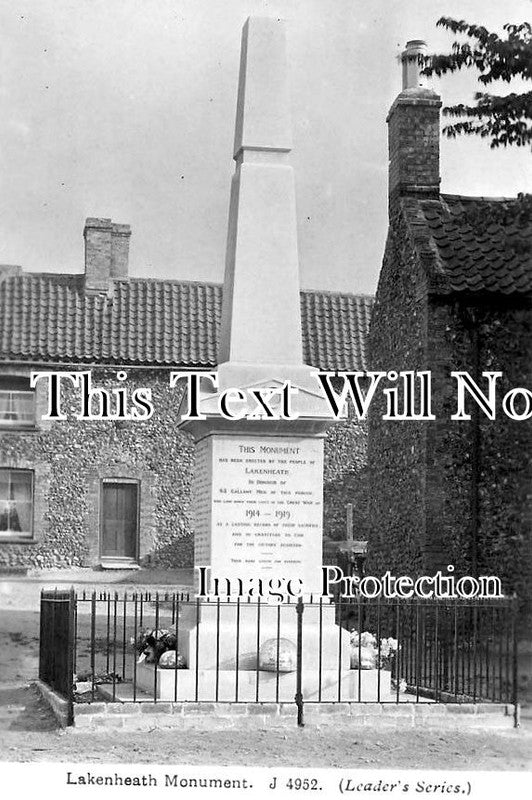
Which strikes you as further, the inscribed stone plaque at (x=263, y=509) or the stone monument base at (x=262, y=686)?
the inscribed stone plaque at (x=263, y=509)

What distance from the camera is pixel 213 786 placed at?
→ 900cm

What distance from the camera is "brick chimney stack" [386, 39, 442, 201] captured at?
20031mm

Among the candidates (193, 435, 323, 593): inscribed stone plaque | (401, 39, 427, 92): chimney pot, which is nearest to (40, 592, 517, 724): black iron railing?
(193, 435, 323, 593): inscribed stone plaque

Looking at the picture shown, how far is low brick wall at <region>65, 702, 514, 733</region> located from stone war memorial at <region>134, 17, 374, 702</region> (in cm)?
28

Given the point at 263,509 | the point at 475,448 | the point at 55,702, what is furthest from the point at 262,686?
the point at 475,448

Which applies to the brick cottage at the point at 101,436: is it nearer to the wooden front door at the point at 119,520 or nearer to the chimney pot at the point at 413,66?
the wooden front door at the point at 119,520

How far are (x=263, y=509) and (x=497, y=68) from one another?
23.1 ft

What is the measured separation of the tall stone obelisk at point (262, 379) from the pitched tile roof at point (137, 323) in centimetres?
1718

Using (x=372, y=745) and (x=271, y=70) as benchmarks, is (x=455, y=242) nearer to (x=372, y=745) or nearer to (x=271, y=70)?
(x=271, y=70)

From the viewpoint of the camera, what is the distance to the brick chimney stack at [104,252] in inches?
1186

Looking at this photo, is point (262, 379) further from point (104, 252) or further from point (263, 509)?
point (104, 252)

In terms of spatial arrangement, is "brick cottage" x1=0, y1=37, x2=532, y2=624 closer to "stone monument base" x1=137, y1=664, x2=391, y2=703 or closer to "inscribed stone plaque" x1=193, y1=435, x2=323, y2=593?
"inscribed stone plaque" x1=193, y1=435, x2=323, y2=593

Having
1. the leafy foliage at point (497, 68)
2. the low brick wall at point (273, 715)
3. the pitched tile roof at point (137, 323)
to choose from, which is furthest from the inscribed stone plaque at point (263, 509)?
the pitched tile roof at point (137, 323)

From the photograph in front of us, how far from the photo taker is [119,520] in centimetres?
2961
